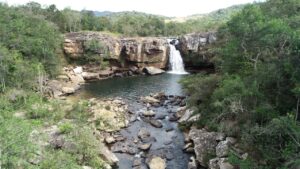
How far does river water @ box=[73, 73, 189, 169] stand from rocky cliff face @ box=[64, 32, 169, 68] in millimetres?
5008

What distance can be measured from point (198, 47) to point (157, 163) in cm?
3723

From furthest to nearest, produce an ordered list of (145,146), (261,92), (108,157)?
(145,146), (108,157), (261,92)

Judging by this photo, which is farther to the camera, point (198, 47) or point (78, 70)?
point (198, 47)

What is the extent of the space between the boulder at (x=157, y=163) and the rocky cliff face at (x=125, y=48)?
1408 inches

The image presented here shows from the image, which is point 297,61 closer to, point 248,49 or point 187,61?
point 248,49

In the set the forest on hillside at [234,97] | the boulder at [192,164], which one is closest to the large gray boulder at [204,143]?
the boulder at [192,164]

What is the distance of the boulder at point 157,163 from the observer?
78.2ft

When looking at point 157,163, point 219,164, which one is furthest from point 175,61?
point 219,164

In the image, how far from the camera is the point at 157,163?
24234 mm

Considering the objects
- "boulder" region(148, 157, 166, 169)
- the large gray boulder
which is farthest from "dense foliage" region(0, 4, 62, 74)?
the large gray boulder

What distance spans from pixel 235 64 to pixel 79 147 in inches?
661

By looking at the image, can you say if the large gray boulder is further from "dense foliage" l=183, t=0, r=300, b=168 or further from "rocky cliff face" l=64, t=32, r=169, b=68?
"rocky cliff face" l=64, t=32, r=169, b=68

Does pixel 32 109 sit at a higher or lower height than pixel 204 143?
higher

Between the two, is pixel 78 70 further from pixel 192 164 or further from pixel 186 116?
pixel 192 164
